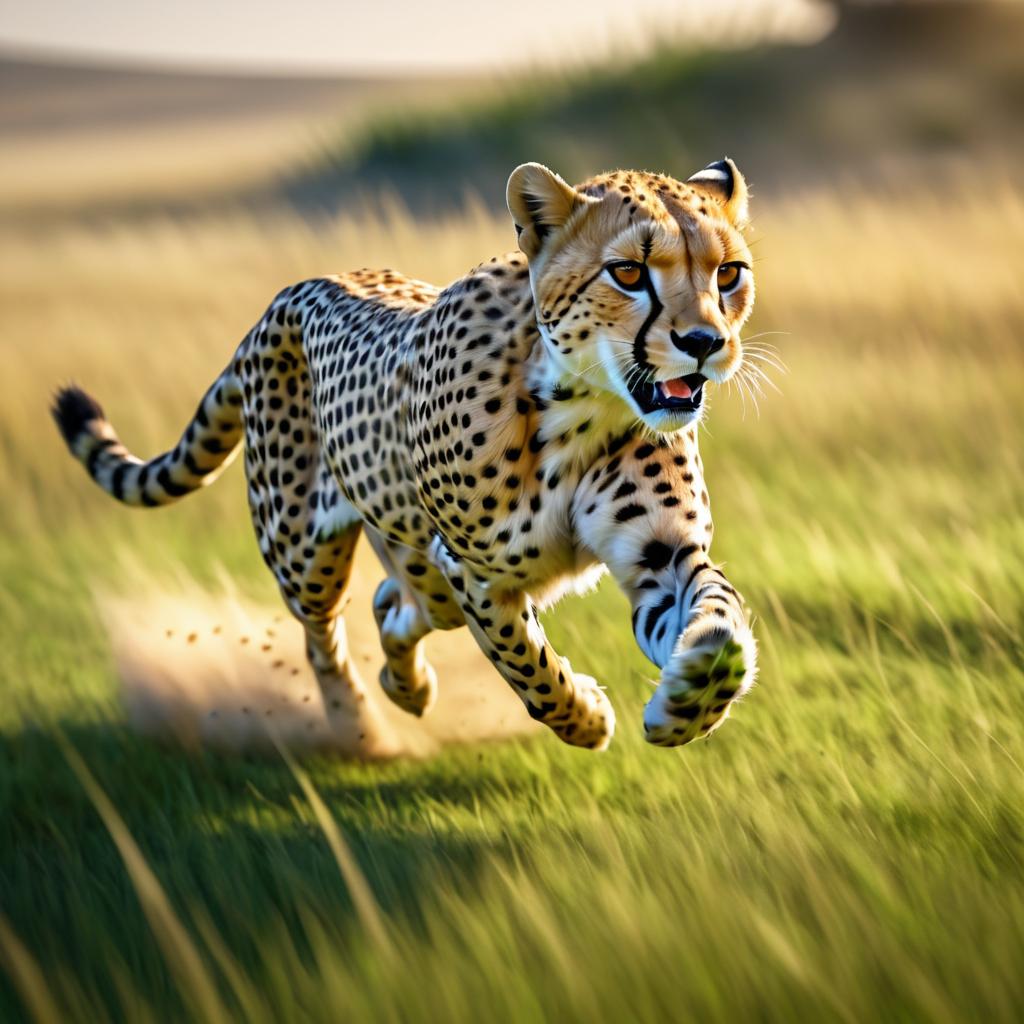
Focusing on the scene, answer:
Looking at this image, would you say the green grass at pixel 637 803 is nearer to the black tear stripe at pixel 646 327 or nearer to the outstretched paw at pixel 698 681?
the outstretched paw at pixel 698 681

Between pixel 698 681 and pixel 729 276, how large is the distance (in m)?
0.68

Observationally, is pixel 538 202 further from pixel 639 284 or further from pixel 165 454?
pixel 165 454

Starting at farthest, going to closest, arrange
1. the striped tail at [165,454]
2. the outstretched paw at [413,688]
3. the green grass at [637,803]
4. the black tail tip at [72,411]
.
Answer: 1. the black tail tip at [72,411]
2. the striped tail at [165,454]
3. the outstretched paw at [413,688]
4. the green grass at [637,803]

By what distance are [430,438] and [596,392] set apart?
0.38 meters

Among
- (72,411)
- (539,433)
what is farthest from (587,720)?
(72,411)

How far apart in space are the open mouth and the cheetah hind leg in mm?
1243

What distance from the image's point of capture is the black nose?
2.51m

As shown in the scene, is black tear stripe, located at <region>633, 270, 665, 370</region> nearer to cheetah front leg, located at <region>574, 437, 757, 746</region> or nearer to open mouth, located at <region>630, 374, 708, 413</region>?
open mouth, located at <region>630, 374, 708, 413</region>

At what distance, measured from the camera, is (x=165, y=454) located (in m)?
4.20

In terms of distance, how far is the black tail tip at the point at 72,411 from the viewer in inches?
168

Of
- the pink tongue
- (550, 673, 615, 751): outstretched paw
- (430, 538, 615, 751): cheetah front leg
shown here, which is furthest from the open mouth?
(550, 673, 615, 751): outstretched paw

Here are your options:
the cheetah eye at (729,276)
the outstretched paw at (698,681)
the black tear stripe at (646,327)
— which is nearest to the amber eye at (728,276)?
the cheetah eye at (729,276)

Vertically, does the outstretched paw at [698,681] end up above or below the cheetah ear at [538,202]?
below

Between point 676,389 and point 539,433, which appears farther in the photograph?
point 539,433
